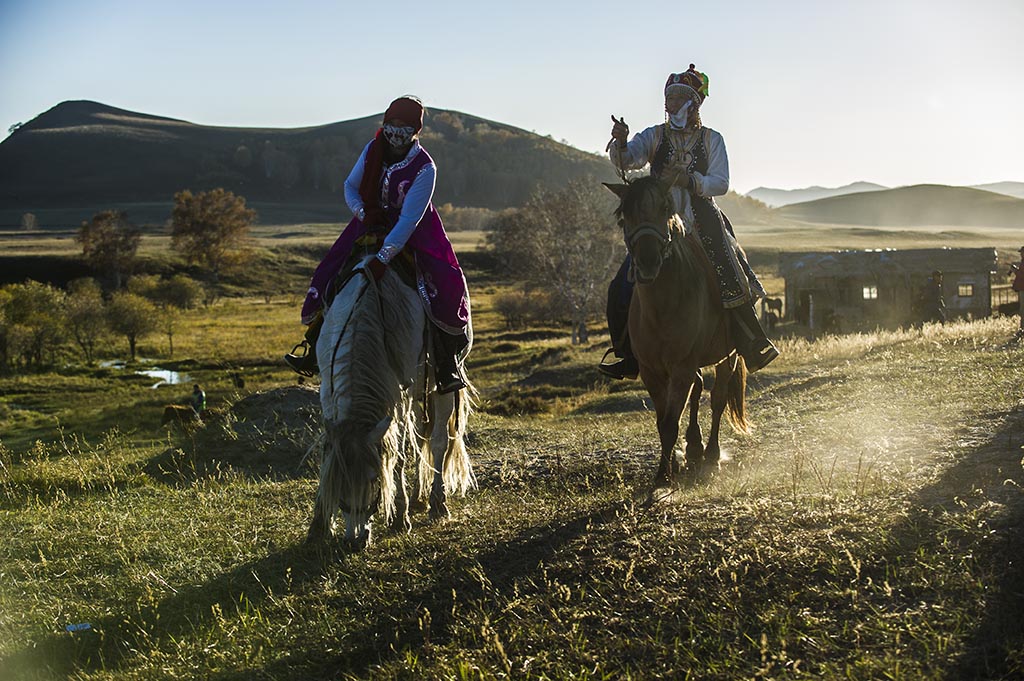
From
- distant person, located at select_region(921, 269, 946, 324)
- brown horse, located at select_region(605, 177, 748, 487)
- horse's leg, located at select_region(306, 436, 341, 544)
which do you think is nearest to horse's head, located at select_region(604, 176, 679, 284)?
brown horse, located at select_region(605, 177, 748, 487)

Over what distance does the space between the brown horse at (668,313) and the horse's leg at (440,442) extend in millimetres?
1656

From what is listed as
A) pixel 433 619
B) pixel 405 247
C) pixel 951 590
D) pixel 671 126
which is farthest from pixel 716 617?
pixel 671 126

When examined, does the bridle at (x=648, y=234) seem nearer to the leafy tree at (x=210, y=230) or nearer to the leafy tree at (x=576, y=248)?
the leafy tree at (x=576, y=248)

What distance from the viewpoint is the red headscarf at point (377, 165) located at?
6480mm

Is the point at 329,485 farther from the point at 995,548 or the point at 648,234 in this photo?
the point at 995,548

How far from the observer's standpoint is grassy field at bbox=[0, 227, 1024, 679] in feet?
12.9

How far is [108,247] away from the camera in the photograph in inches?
3506

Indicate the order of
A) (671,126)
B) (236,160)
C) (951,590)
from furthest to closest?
(236,160)
(671,126)
(951,590)

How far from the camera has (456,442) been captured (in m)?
7.05

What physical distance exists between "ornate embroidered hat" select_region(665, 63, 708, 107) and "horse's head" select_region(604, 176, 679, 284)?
175cm

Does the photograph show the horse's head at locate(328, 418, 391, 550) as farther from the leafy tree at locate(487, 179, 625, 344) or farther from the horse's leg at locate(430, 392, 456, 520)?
the leafy tree at locate(487, 179, 625, 344)

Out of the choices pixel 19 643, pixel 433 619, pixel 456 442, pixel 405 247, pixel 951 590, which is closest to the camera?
pixel 951 590

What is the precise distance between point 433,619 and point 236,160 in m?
207

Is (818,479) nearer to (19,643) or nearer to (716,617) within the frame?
(716,617)
